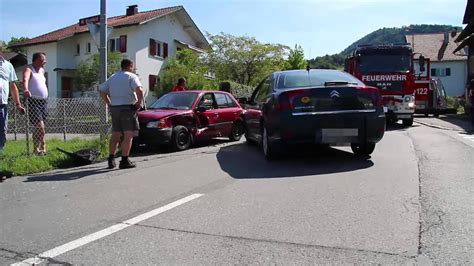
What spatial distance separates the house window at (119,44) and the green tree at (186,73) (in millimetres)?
3334

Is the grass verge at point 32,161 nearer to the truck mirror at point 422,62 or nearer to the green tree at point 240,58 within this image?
the truck mirror at point 422,62

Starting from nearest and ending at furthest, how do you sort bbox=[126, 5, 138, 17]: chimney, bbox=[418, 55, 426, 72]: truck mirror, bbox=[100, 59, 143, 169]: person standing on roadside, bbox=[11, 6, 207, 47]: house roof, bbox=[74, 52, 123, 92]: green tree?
1. bbox=[100, 59, 143, 169]: person standing on roadside
2. bbox=[418, 55, 426, 72]: truck mirror
3. bbox=[74, 52, 123, 92]: green tree
4. bbox=[11, 6, 207, 47]: house roof
5. bbox=[126, 5, 138, 17]: chimney

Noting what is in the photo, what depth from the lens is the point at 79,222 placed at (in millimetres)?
5020

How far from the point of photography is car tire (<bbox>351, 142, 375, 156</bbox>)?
8680 millimetres

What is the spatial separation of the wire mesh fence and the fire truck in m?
8.92

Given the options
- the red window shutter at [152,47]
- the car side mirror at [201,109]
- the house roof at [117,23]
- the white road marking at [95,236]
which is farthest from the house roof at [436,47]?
the white road marking at [95,236]

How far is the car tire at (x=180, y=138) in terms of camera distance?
10.4 m

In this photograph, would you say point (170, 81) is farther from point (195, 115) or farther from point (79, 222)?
point (79, 222)

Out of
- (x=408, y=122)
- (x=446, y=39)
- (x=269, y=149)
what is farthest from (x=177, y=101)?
(x=446, y=39)

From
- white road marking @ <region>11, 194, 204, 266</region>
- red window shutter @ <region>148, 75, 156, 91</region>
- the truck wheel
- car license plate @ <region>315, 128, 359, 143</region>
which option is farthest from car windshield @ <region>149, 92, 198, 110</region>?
red window shutter @ <region>148, 75, 156, 91</region>

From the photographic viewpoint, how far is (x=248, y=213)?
205 inches

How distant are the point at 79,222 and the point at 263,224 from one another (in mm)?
1831

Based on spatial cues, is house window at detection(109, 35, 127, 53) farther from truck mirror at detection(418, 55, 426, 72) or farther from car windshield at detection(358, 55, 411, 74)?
truck mirror at detection(418, 55, 426, 72)

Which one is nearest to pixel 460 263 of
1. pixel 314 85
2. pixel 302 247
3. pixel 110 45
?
pixel 302 247
